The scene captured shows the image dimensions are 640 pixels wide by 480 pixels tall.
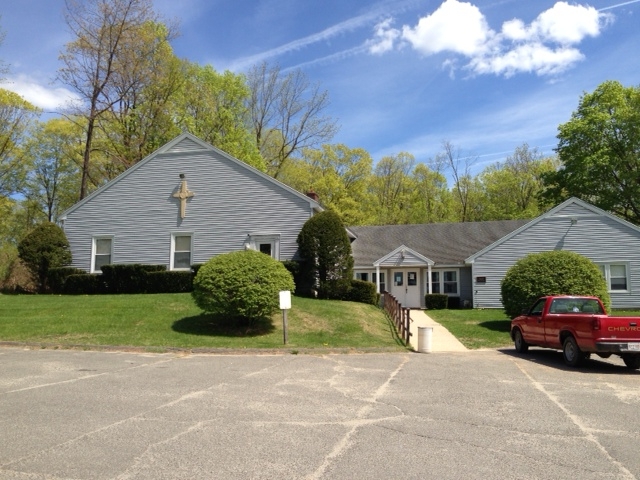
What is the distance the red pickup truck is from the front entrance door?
48.0 ft

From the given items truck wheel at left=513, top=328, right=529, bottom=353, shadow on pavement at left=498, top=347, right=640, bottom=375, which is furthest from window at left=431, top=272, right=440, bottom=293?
truck wheel at left=513, top=328, right=529, bottom=353

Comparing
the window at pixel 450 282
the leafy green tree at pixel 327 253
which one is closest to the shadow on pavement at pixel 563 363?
the leafy green tree at pixel 327 253

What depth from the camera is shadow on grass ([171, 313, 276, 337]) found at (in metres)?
16.0

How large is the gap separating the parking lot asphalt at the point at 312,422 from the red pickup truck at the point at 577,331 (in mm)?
617

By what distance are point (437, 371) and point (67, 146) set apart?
45.0 m

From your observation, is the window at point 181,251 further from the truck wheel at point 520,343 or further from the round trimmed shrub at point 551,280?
the truck wheel at point 520,343

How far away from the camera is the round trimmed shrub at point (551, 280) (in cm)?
1766

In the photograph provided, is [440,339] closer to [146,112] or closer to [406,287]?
[406,287]

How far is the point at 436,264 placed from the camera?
28859mm

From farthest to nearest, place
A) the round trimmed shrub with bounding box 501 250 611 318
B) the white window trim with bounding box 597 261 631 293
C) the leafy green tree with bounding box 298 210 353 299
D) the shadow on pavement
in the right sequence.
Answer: the white window trim with bounding box 597 261 631 293
the leafy green tree with bounding box 298 210 353 299
the round trimmed shrub with bounding box 501 250 611 318
the shadow on pavement

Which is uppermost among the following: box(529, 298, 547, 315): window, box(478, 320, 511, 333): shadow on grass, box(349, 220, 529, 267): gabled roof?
box(349, 220, 529, 267): gabled roof

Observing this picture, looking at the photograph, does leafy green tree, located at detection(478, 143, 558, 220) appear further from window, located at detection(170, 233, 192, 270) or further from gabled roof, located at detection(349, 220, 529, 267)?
window, located at detection(170, 233, 192, 270)

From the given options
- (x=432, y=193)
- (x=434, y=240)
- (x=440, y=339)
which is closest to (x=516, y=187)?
(x=432, y=193)

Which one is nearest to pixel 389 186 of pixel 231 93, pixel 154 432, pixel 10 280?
pixel 231 93
